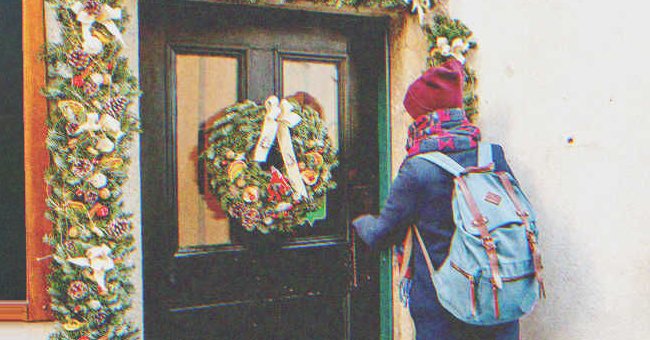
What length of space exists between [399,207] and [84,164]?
49.4 inches

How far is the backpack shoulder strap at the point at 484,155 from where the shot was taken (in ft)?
7.57

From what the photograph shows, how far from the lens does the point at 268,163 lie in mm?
2779

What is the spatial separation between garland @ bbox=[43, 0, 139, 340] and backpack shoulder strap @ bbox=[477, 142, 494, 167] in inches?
57.9

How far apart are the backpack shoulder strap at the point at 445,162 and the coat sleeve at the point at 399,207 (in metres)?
0.08

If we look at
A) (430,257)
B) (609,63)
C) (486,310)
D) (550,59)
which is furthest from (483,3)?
(486,310)

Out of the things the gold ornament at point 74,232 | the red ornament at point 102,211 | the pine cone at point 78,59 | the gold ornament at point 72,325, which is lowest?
the gold ornament at point 72,325

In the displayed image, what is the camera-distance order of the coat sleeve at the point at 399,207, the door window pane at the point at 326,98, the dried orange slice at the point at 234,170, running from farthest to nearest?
the door window pane at the point at 326,98 → the dried orange slice at the point at 234,170 → the coat sleeve at the point at 399,207

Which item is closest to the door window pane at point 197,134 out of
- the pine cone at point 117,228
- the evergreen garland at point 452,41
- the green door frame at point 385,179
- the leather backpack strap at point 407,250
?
the pine cone at point 117,228

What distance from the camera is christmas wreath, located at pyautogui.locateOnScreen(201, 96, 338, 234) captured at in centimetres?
265

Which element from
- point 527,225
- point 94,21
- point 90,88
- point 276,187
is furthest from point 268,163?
point 527,225

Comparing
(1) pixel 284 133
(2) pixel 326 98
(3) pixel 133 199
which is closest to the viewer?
(3) pixel 133 199

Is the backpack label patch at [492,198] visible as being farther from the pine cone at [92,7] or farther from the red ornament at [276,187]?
the pine cone at [92,7]

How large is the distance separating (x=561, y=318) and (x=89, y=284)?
7.59 feet

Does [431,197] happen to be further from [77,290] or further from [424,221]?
[77,290]
